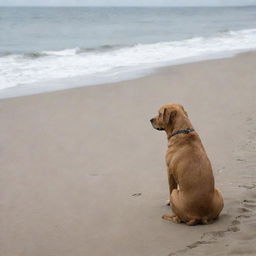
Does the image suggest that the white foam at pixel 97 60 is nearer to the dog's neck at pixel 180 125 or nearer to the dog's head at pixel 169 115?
the dog's head at pixel 169 115

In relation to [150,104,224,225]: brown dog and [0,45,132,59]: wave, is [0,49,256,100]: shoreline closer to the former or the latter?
[0,45,132,59]: wave

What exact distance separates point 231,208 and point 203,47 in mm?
17505

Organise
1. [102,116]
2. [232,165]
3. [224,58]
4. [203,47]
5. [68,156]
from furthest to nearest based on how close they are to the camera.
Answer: [203,47] → [224,58] → [102,116] → [68,156] → [232,165]

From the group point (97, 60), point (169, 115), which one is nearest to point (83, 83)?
point (97, 60)

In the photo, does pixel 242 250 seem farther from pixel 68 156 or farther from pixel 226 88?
pixel 226 88

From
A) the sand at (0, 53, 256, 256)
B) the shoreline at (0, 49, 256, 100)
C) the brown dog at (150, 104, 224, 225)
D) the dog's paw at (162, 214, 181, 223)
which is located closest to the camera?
the sand at (0, 53, 256, 256)

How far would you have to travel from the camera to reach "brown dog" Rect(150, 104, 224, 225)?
433cm

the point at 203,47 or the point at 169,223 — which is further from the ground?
the point at 203,47

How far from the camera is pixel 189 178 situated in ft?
14.4

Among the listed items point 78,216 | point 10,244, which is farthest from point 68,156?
point 10,244

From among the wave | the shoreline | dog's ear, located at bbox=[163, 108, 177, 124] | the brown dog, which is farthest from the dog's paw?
the wave

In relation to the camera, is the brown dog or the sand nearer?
the sand

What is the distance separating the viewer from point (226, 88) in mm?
10750

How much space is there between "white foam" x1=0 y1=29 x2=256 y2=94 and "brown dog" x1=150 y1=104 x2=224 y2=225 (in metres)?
6.99
